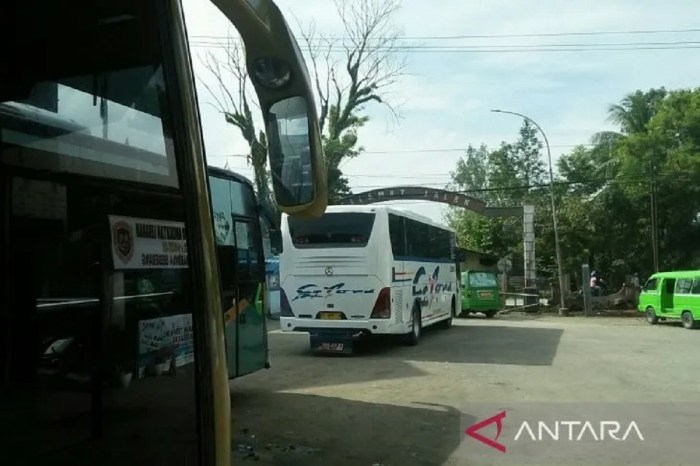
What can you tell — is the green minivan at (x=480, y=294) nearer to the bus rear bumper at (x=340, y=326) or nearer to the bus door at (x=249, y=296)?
the bus rear bumper at (x=340, y=326)

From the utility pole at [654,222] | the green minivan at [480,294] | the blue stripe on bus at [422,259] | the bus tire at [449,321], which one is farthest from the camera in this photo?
the utility pole at [654,222]

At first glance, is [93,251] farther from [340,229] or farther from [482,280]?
[482,280]

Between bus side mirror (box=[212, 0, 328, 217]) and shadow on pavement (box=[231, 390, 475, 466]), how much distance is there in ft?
13.4

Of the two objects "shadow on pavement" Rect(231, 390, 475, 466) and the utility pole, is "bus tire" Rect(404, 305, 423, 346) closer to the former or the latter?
"shadow on pavement" Rect(231, 390, 475, 466)

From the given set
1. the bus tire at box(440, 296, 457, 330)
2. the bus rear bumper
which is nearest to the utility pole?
the bus tire at box(440, 296, 457, 330)

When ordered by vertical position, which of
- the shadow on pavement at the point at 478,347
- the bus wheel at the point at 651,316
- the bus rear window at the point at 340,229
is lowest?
the bus wheel at the point at 651,316

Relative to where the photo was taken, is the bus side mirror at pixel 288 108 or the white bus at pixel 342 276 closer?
the bus side mirror at pixel 288 108

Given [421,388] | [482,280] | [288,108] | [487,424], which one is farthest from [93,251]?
[482,280]

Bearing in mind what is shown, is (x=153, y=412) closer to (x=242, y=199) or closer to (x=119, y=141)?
(x=119, y=141)

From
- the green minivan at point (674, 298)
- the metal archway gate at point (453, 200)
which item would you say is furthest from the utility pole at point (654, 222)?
the green minivan at point (674, 298)

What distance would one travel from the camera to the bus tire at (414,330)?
1552cm

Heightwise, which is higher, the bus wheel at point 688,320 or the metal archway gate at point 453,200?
the metal archway gate at point 453,200

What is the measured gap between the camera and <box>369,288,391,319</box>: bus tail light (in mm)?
13680

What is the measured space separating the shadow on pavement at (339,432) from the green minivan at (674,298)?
595 inches
